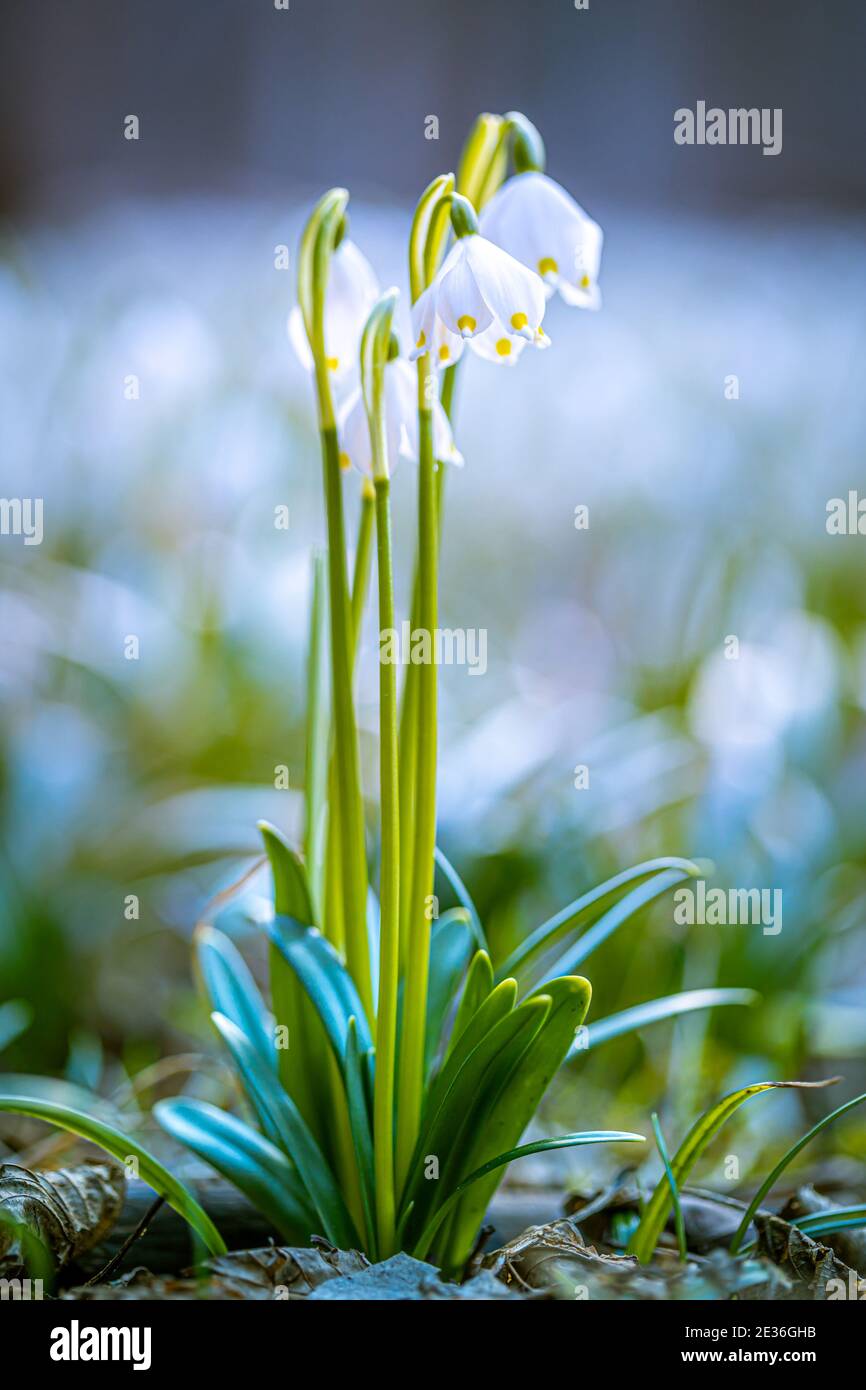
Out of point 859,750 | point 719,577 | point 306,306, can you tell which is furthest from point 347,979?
point 719,577

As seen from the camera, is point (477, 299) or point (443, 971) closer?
point (477, 299)

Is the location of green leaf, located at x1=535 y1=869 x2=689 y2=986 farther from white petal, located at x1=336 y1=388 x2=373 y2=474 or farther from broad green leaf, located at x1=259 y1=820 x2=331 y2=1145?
white petal, located at x1=336 y1=388 x2=373 y2=474

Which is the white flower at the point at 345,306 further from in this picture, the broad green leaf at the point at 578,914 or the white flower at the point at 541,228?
the broad green leaf at the point at 578,914

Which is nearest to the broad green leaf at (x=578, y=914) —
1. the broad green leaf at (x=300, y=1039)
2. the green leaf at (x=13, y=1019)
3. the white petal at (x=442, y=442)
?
the broad green leaf at (x=300, y=1039)

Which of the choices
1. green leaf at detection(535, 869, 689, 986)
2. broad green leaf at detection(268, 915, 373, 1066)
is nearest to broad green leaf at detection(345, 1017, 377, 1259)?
broad green leaf at detection(268, 915, 373, 1066)

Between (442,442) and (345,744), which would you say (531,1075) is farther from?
(442,442)

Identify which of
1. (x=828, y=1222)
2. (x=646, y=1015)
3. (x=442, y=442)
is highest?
(x=442, y=442)

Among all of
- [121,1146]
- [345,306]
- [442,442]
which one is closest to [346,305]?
[345,306]
